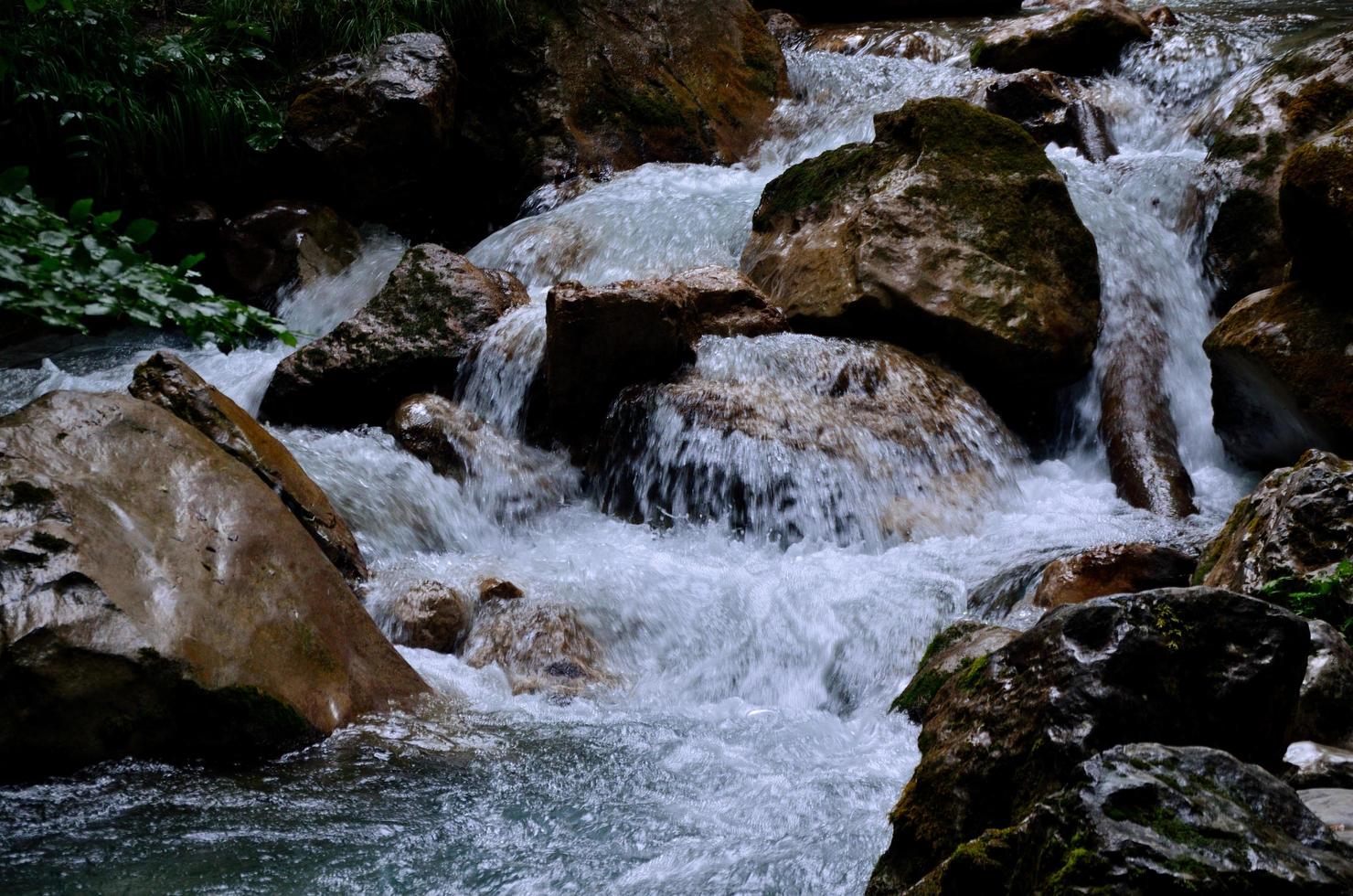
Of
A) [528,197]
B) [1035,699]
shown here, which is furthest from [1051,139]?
[1035,699]

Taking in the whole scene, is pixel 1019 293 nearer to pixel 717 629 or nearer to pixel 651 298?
pixel 651 298

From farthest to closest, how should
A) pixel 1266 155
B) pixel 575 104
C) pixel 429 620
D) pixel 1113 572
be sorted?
pixel 575 104 → pixel 1266 155 → pixel 429 620 → pixel 1113 572

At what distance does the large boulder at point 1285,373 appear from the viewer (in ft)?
16.1

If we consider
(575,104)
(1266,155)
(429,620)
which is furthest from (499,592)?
(575,104)

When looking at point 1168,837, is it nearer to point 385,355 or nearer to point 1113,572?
point 1113,572

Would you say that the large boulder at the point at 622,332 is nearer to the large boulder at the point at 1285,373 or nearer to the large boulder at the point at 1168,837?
the large boulder at the point at 1285,373

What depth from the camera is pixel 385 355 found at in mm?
6547

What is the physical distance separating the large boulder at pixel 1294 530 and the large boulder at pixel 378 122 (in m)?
7.57

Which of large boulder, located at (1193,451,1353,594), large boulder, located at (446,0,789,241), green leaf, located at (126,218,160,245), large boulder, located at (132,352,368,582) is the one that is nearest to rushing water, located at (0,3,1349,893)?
large boulder, located at (132,352,368,582)

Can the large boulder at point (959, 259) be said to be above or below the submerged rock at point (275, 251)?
below

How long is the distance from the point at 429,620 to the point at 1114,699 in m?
3.10

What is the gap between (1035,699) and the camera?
6.36 ft

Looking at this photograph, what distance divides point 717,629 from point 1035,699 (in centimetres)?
268

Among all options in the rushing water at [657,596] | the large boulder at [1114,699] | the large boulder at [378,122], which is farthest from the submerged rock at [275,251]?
the large boulder at [1114,699]
